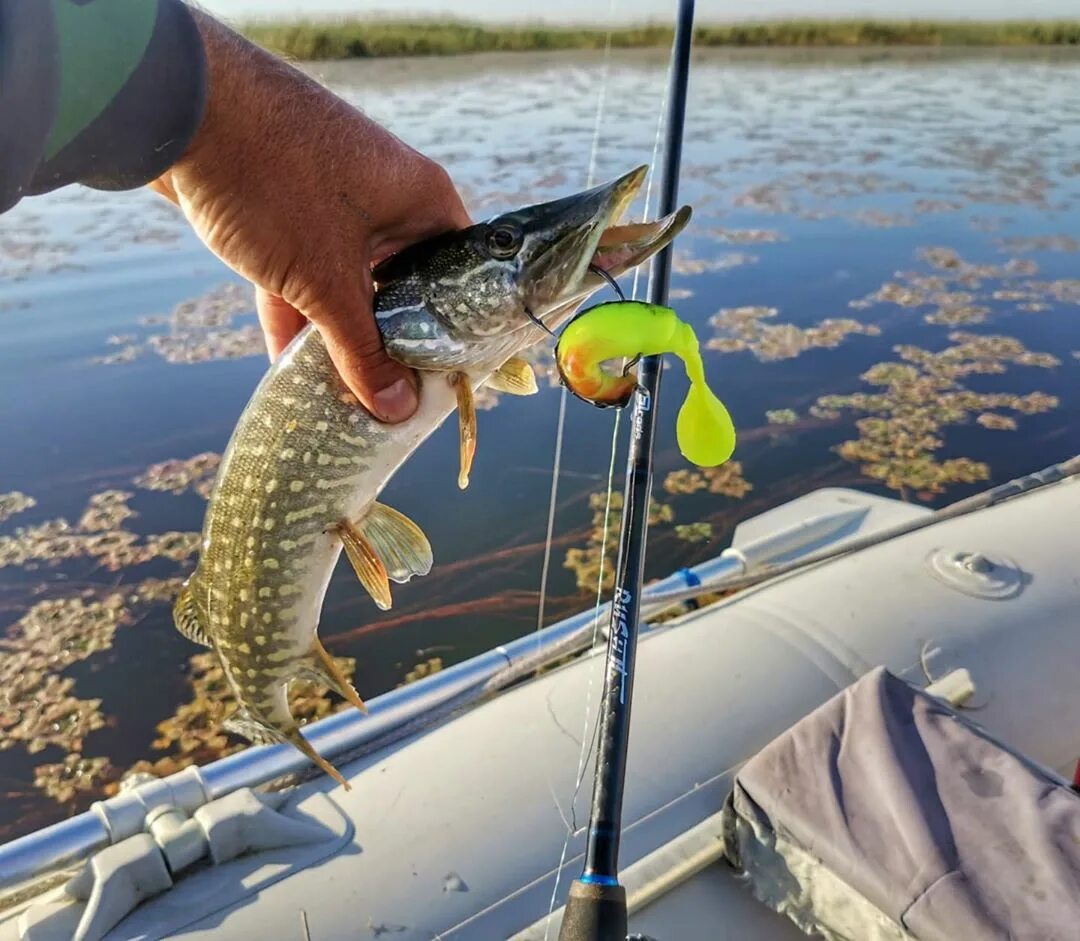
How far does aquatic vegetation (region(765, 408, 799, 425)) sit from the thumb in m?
3.69

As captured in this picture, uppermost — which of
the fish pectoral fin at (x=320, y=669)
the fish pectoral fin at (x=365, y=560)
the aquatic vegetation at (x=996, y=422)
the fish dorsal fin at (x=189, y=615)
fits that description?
the fish pectoral fin at (x=365, y=560)

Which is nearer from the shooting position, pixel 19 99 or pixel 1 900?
pixel 19 99

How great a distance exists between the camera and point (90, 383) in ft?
17.6

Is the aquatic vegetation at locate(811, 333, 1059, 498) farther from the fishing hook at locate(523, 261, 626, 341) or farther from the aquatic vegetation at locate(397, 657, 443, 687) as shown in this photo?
the fishing hook at locate(523, 261, 626, 341)

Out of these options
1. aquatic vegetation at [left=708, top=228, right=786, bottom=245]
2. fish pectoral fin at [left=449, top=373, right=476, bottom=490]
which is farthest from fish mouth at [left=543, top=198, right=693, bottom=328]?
aquatic vegetation at [left=708, top=228, right=786, bottom=245]

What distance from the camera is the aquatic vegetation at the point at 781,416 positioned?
4934mm

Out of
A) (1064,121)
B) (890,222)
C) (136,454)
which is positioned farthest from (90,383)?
(1064,121)

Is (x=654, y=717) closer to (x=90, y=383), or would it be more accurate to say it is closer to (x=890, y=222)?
(x=90, y=383)

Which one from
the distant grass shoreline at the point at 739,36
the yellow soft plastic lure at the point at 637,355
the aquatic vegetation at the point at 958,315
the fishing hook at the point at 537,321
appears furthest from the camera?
the distant grass shoreline at the point at 739,36

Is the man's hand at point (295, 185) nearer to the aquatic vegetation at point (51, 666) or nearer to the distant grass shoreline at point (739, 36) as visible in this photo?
the aquatic vegetation at point (51, 666)

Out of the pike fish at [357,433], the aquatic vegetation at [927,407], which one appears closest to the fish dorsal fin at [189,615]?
the pike fish at [357,433]

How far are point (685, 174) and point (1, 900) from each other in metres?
9.98

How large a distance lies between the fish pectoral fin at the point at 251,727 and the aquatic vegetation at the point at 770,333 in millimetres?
4537

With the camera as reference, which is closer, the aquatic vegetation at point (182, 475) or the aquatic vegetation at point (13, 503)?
the aquatic vegetation at point (13, 503)
